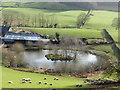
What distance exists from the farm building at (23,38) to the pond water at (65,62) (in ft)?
22.7

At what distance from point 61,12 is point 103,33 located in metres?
39.4

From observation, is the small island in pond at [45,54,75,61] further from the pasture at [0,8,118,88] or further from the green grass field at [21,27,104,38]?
the green grass field at [21,27,104,38]

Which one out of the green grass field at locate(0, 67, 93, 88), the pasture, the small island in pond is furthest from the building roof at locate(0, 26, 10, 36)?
the green grass field at locate(0, 67, 93, 88)

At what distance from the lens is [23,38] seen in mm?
65562

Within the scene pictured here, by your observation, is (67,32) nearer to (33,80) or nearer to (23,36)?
(23,36)

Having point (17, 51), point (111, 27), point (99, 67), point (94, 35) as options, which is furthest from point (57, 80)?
point (111, 27)

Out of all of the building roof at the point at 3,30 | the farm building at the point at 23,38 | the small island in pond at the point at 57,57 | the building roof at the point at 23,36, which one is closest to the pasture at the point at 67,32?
the building roof at the point at 23,36

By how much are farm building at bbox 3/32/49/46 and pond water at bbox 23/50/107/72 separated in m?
6.92

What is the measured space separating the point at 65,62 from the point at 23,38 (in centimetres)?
1759

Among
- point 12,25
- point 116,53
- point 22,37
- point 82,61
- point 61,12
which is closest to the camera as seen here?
point 82,61

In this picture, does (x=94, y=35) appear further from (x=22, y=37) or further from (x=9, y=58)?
(x=9, y=58)

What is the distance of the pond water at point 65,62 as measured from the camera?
48.6 metres

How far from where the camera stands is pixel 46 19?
91688 millimetres

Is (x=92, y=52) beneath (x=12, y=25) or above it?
beneath
